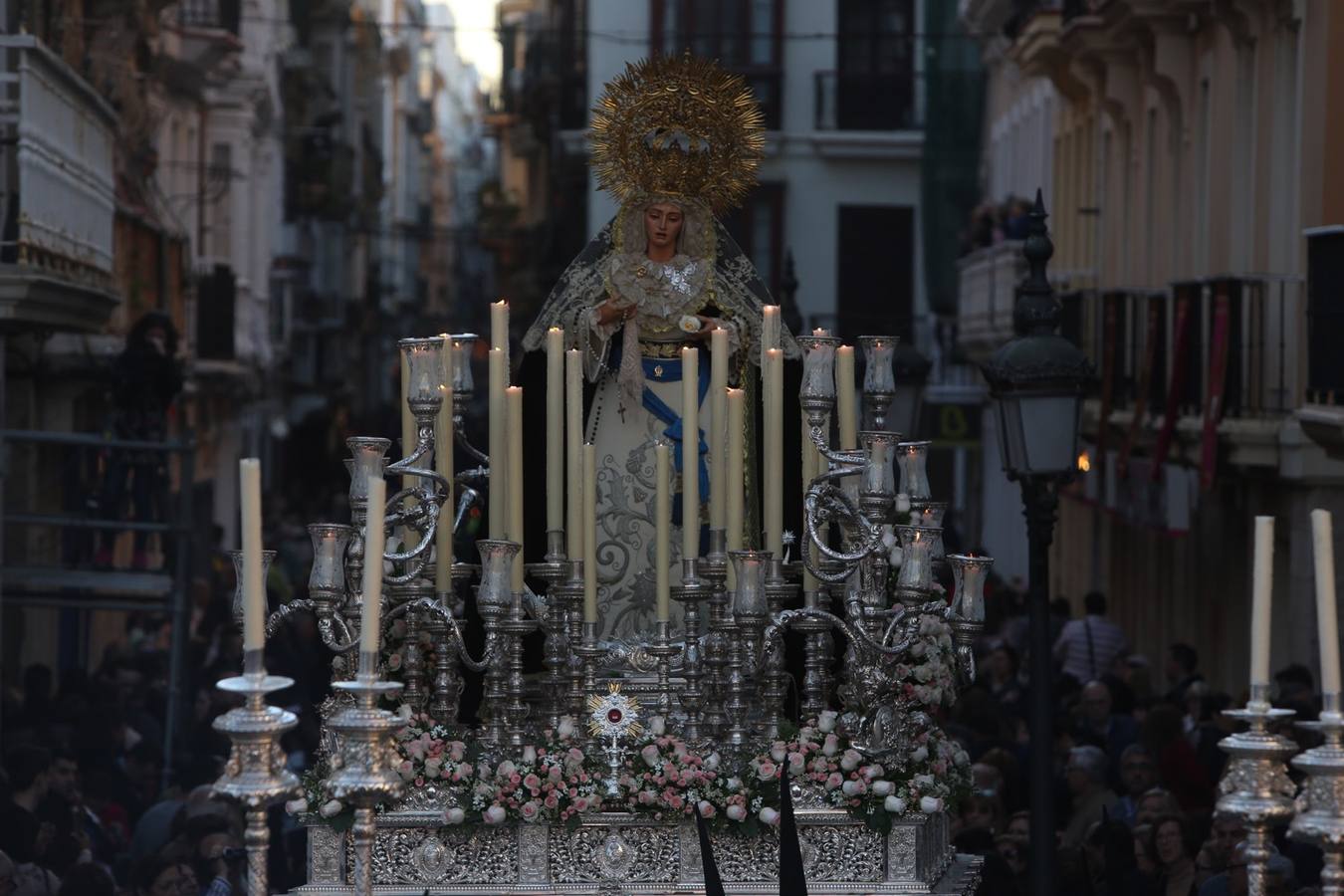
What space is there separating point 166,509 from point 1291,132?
671 centimetres

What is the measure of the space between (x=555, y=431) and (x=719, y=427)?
42cm

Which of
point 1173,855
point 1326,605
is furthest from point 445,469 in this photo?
point 1173,855

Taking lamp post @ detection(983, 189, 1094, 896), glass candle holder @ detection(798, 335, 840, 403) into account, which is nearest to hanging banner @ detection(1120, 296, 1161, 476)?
lamp post @ detection(983, 189, 1094, 896)

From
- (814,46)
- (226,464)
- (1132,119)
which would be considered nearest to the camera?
(1132,119)

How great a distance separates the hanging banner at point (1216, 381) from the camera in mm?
15648

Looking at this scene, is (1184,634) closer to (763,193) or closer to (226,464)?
(763,193)

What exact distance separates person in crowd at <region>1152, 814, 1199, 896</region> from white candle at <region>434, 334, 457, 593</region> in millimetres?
3097

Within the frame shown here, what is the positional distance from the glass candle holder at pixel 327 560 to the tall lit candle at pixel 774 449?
1150 millimetres

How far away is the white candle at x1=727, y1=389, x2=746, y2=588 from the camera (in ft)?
23.4

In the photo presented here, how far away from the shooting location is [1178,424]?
1731 cm

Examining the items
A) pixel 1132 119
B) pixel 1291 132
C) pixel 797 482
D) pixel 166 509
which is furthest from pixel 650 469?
pixel 1132 119

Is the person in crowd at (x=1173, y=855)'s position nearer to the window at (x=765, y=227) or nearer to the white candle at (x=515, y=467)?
the white candle at (x=515, y=467)

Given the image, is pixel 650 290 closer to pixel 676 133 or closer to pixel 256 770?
pixel 676 133

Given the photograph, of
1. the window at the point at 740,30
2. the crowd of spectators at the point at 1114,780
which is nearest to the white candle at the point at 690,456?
the crowd of spectators at the point at 1114,780
